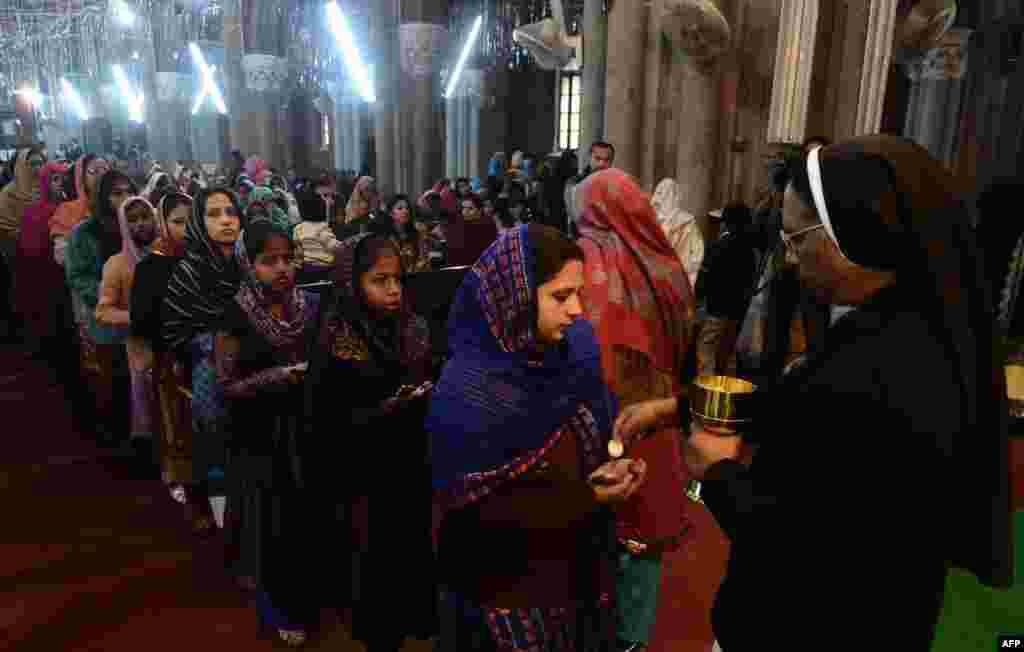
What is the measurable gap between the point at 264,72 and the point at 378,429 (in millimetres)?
12182

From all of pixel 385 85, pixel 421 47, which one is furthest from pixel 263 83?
pixel 421 47

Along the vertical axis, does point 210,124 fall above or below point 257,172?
above

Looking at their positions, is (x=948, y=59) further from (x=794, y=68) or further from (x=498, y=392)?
(x=498, y=392)

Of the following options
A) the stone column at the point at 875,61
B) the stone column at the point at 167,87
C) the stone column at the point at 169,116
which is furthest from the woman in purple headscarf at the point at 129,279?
the stone column at the point at 169,116

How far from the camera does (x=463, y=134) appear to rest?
1906 centimetres

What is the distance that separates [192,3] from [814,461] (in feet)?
59.8

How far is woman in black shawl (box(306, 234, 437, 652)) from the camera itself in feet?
7.20

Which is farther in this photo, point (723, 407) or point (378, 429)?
point (378, 429)

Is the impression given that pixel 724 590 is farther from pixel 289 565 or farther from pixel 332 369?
pixel 289 565

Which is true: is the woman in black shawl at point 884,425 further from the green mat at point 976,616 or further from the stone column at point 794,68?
the stone column at point 794,68

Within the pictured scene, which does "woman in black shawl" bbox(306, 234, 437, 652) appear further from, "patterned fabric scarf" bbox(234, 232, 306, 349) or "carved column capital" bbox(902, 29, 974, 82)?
"carved column capital" bbox(902, 29, 974, 82)

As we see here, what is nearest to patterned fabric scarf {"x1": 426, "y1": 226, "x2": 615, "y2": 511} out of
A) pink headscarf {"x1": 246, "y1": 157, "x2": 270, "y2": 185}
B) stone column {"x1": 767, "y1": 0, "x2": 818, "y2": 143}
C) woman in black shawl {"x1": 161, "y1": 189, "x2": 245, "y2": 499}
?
woman in black shawl {"x1": 161, "y1": 189, "x2": 245, "y2": 499}

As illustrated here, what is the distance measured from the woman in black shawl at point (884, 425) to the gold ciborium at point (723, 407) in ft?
0.25

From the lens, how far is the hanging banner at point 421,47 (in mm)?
9648
